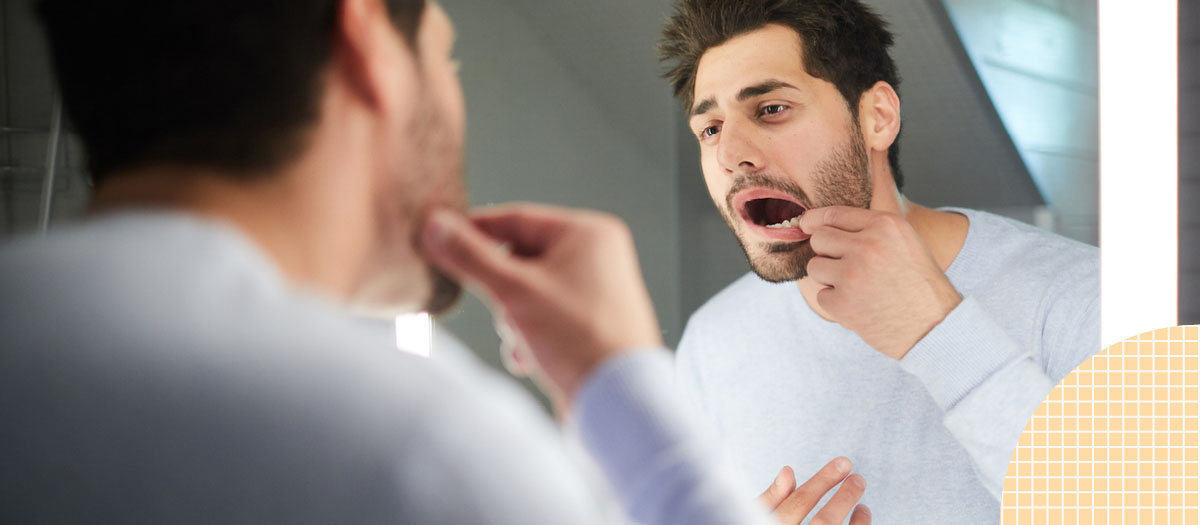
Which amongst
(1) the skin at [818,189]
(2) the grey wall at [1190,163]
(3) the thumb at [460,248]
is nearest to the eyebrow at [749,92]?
(1) the skin at [818,189]

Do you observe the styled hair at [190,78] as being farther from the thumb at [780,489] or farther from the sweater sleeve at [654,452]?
the thumb at [780,489]

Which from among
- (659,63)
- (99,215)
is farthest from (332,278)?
(659,63)

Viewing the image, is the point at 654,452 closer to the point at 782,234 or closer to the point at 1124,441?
the point at 782,234

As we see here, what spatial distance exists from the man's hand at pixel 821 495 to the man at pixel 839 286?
29 mm

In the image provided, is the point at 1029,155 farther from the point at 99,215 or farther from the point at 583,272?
the point at 99,215

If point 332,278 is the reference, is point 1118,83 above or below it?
above

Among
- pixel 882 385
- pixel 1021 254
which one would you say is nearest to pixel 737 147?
pixel 882 385

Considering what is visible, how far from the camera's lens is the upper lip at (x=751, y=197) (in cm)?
143

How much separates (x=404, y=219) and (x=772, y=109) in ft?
2.41

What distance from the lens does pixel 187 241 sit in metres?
0.58

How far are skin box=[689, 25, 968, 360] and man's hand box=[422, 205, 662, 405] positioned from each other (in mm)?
520

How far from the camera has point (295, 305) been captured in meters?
0.57

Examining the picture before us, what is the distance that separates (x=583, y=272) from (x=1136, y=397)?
1.61m

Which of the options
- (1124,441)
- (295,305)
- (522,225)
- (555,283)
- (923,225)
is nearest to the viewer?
(295,305)
